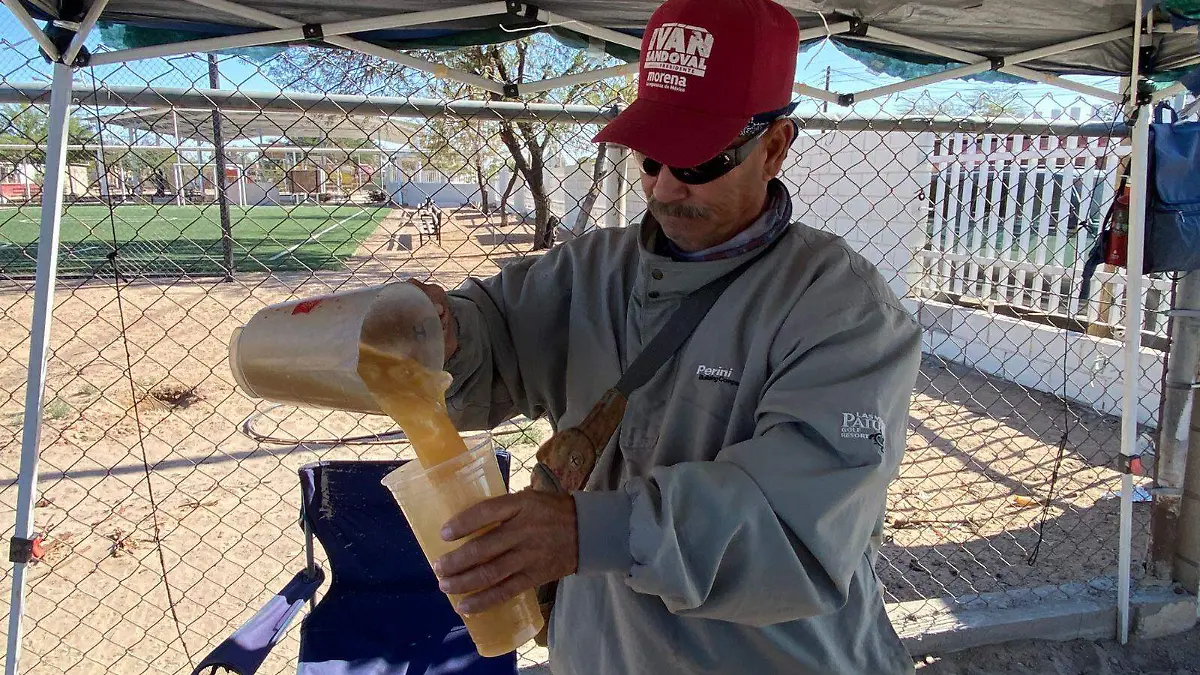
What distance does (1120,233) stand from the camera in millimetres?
2855

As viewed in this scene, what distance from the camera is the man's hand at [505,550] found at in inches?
35.0

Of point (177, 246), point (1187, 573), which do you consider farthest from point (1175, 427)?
point (177, 246)

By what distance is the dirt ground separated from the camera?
3068 mm

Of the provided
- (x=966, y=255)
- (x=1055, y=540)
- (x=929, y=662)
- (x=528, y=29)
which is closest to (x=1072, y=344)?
(x=966, y=255)

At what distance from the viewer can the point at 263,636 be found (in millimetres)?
2266

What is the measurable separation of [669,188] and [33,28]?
5.31 ft

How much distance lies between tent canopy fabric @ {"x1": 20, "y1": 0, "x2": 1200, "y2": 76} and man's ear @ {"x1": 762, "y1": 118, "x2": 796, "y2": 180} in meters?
1.07

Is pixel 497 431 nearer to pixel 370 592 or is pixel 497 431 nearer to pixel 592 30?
pixel 370 592

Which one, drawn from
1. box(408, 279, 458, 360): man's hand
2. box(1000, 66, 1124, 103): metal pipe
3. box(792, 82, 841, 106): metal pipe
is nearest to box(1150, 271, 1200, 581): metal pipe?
box(1000, 66, 1124, 103): metal pipe

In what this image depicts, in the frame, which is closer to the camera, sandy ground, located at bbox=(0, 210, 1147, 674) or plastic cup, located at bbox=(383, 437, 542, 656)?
plastic cup, located at bbox=(383, 437, 542, 656)

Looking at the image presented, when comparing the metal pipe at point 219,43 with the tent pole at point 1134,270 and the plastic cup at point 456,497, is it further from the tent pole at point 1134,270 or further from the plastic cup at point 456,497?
the tent pole at point 1134,270

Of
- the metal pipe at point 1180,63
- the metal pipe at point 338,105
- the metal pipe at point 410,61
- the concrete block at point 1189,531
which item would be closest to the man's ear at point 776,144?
the metal pipe at point 338,105

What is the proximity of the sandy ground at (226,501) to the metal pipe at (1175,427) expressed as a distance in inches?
17.3

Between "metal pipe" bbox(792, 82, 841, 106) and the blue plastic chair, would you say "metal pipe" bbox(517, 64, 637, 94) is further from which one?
the blue plastic chair
